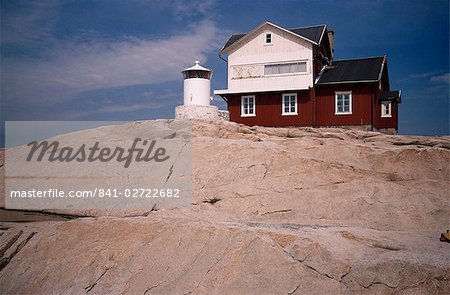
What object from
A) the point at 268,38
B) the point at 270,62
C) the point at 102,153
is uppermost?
the point at 268,38

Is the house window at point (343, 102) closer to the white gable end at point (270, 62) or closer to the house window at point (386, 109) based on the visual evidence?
the white gable end at point (270, 62)

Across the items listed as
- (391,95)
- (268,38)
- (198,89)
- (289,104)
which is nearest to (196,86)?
(198,89)

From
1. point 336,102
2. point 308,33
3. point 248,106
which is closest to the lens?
point 336,102

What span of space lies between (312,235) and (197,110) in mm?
16955

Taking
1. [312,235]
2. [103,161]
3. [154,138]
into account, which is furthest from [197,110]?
[312,235]

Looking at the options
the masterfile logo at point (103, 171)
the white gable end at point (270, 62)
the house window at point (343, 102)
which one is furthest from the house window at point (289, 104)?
the masterfile logo at point (103, 171)

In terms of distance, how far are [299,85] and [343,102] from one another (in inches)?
124

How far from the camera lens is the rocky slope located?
6.68 m

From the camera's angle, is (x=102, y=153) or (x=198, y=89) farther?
(x=198, y=89)

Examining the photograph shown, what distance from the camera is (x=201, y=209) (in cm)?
1043

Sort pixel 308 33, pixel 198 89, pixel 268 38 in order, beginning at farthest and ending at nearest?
pixel 308 33
pixel 268 38
pixel 198 89

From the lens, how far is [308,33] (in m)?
27.1

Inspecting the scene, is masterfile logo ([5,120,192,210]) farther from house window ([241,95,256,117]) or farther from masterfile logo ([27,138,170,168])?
house window ([241,95,256,117])

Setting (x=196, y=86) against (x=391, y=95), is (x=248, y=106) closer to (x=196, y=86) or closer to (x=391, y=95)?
(x=196, y=86)
